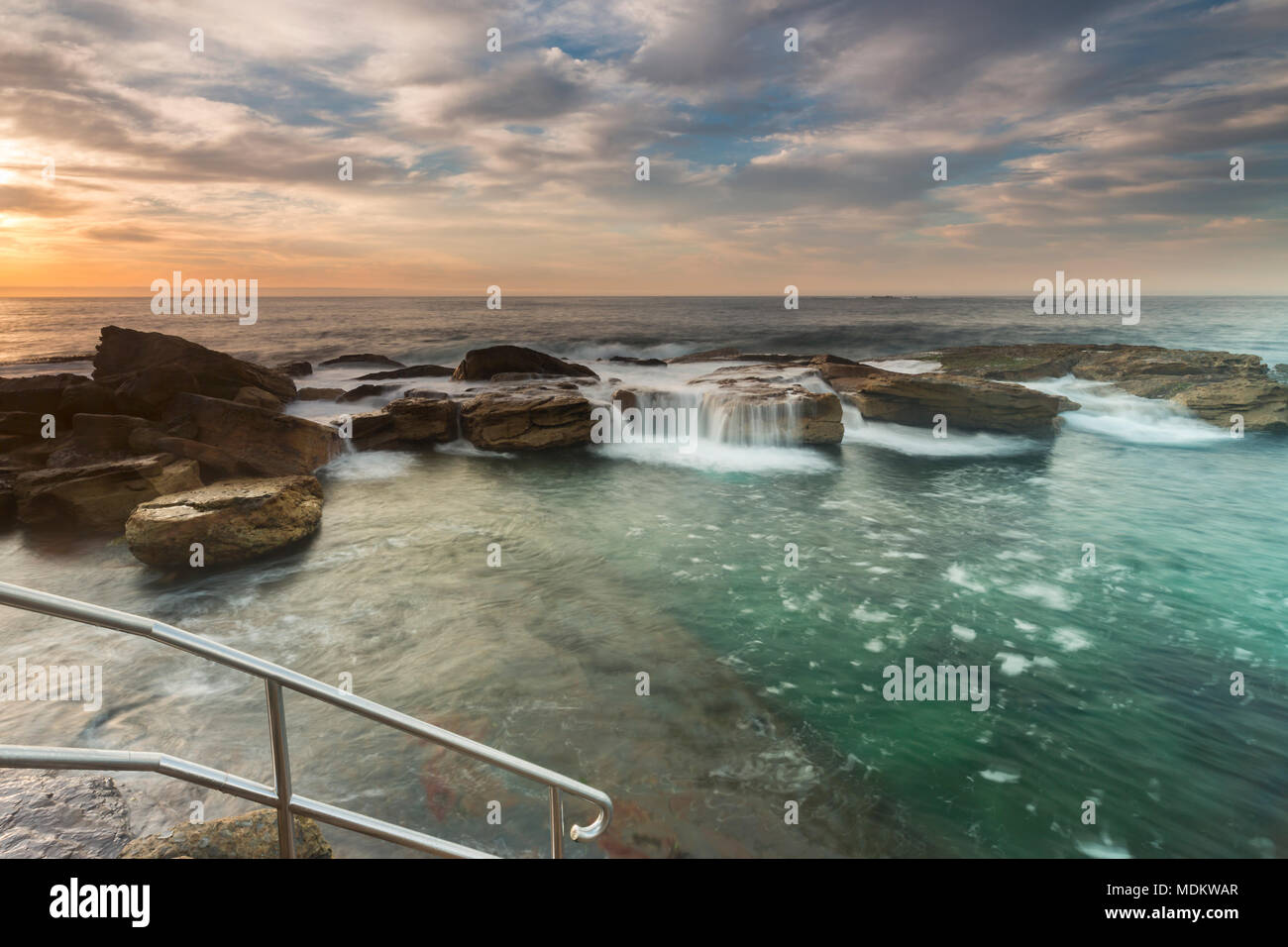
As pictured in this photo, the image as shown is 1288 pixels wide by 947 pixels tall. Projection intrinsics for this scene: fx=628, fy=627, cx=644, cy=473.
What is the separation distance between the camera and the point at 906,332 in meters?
66.5

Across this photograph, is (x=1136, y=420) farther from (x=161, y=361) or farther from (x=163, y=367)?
(x=161, y=361)

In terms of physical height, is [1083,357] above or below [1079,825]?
above

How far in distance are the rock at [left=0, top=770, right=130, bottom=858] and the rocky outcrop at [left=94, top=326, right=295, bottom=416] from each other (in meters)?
15.1

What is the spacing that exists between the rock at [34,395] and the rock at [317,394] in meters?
7.71

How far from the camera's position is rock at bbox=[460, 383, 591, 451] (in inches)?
797

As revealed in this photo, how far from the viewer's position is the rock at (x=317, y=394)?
24188mm

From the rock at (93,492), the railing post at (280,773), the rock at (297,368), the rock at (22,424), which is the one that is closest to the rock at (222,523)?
the rock at (93,492)

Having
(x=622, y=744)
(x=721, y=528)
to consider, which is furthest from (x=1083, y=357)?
(x=622, y=744)

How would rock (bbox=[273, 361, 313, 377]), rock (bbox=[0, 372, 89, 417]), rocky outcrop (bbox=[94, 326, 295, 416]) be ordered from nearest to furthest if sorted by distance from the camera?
rock (bbox=[0, 372, 89, 417])
rocky outcrop (bbox=[94, 326, 295, 416])
rock (bbox=[273, 361, 313, 377])

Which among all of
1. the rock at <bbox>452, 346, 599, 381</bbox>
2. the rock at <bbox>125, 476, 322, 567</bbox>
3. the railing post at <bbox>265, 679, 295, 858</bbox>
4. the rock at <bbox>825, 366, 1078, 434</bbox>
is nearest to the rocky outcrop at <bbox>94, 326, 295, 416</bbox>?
the rock at <bbox>125, 476, 322, 567</bbox>

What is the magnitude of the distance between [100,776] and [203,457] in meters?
11.3

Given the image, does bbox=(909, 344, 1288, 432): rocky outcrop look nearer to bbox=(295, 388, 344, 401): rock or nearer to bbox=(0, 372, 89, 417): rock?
bbox=(295, 388, 344, 401): rock

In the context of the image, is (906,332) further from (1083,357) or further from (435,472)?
(435,472)
